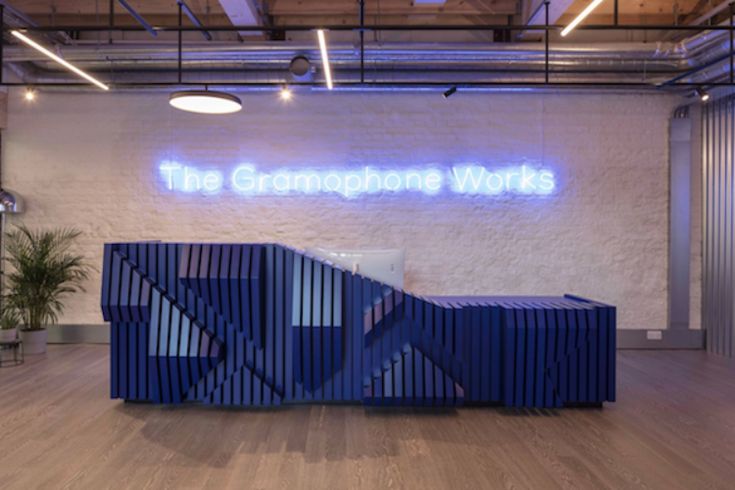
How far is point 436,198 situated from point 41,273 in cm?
528

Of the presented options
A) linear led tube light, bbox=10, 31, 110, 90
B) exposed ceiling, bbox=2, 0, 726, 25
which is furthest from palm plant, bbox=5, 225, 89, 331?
exposed ceiling, bbox=2, 0, 726, 25

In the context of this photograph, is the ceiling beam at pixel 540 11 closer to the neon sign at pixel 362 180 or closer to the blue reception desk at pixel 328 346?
the neon sign at pixel 362 180

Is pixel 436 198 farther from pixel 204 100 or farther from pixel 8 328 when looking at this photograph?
pixel 8 328

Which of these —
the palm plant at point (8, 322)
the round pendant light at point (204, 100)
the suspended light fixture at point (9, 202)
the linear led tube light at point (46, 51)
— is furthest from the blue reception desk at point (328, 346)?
the suspended light fixture at point (9, 202)

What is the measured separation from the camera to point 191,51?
5801 mm

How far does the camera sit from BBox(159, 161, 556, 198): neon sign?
22.3 feet

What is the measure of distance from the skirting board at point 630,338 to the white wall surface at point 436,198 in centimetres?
14

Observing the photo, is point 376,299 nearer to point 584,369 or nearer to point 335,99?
point 584,369

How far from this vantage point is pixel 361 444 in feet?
11.2

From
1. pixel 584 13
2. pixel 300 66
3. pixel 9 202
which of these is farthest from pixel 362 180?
pixel 9 202

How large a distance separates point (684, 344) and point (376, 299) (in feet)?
16.8

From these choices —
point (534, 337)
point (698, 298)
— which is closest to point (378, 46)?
point (534, 337)

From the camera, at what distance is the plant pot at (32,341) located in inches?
241

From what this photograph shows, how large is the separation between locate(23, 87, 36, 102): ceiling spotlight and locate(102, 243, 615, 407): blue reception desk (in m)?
4.16
